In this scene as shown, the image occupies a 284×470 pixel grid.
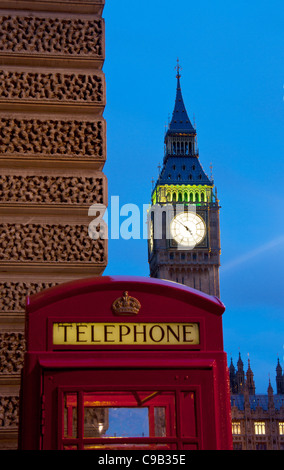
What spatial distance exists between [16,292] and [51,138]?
118cm

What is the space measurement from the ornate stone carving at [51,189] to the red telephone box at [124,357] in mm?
2029

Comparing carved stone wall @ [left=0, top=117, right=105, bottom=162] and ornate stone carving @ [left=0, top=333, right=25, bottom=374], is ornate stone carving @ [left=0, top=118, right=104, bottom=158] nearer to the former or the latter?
carved stone wall @ [left=0, top=117, right=105, bottom=162]

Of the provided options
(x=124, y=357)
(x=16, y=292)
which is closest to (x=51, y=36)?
(x=16, y=292)

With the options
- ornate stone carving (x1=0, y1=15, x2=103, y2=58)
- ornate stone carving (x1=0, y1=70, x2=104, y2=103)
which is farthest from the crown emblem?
ornate stone carving (x1=0, y1=15, x2=103, y2=58)

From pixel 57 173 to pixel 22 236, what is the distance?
54cm

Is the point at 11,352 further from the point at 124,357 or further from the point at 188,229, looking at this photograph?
the point at 188,229

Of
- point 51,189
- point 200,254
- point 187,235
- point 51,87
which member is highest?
point 187,235

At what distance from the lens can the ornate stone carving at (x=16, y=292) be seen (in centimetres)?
535

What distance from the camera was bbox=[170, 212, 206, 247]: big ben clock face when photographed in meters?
75.6

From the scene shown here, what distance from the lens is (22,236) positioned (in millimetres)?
5473

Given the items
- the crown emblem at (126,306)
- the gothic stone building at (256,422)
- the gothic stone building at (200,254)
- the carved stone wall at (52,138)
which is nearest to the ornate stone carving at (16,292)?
the carved stone wall at (52,138)

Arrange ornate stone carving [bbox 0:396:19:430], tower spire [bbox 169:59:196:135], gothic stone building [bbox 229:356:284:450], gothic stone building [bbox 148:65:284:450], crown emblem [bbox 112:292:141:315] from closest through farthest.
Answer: crown emblem [bbox 112:292:141:315]
ornate stone carving [bbox 0:396:19:430]
gothic stone building [bbox 229:356:284:450]
gothic stone building [bbox 148:65:284:450]
tower spire [bbox 169:59:196:135]

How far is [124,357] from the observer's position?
3.39m
